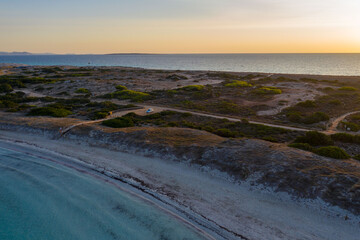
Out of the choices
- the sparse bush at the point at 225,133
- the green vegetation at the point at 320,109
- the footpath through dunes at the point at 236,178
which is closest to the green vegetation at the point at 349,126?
the green vegetation at the point at 320,109

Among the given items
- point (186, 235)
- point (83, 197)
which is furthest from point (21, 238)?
point (186, 235)

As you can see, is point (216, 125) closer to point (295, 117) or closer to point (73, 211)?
point (295, 117)

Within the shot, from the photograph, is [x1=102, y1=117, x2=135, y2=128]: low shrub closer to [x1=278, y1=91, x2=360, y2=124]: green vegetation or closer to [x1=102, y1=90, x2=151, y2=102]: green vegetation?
[x1=102, y1=90, x2=151, y2=102]: green vegetation

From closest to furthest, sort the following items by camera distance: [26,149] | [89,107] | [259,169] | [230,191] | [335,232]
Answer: [335,232], [230,191], [259,169], [26,149], [89,107]

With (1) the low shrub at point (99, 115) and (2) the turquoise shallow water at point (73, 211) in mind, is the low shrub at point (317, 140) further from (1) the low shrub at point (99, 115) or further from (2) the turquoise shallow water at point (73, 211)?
(1) the low shrub at point (99, 115)

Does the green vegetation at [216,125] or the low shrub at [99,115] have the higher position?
the low shrub at [99,115]

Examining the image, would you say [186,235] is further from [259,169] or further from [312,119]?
[312,119]

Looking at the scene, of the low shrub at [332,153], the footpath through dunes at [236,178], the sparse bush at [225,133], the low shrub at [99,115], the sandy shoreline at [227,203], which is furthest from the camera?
the low shrub at [99,115]
